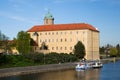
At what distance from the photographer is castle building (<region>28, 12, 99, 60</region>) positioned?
97812 millimetres

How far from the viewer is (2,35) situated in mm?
80188

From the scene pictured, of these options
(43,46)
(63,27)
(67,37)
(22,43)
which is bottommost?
(43,46)

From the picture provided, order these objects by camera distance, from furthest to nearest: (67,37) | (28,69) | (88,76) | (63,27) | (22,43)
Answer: (63,27)
(67,37)
(22,43)
(28,69)
(88,76)

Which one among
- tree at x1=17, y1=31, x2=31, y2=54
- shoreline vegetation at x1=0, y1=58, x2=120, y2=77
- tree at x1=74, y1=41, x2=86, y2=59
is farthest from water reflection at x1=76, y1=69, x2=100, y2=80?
tree at x1=74, y1=41, x2=86, y2=59

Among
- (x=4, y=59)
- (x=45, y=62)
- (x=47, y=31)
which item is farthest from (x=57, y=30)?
(x=4, y=59)

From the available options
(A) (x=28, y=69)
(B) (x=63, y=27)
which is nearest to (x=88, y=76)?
(A) (x=28, y=69)

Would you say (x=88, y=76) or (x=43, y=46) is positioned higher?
(x=43, y=46)

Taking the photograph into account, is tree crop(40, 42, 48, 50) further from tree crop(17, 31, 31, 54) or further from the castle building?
tree crop(17, 31, 31, 54)

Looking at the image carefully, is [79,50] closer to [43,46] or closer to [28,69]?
[43,46]

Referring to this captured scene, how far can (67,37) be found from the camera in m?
100

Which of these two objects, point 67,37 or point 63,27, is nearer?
point 67,37

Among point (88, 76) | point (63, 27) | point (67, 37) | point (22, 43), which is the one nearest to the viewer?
point (88, 76)

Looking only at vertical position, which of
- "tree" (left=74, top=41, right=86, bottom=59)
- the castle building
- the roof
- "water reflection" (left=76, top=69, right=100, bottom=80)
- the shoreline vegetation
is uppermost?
the roof

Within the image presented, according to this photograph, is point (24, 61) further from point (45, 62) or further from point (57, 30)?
point (57, 30)
